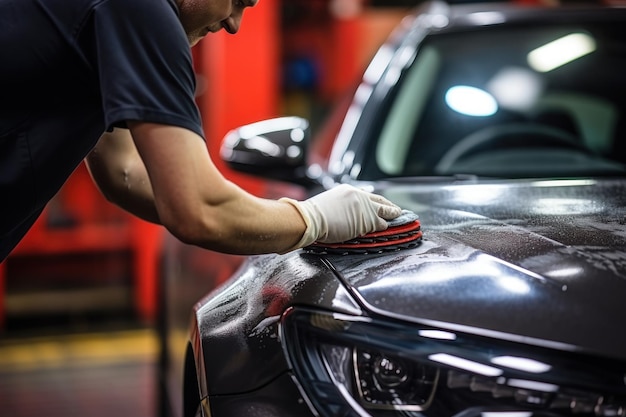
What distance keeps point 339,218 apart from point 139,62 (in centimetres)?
40

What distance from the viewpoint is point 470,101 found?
2545 mm

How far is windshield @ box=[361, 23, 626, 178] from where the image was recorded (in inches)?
94.9

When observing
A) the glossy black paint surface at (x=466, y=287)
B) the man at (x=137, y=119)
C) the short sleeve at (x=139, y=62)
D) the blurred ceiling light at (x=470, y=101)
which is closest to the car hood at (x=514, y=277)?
Result: the glossy black paint surface at (x=466, y=287)

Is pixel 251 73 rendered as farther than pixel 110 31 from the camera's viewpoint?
Yes

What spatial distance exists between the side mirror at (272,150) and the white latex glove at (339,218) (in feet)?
2.25

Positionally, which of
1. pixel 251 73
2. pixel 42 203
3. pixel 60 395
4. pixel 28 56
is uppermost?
pixel 28 56

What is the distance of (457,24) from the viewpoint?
272 cm

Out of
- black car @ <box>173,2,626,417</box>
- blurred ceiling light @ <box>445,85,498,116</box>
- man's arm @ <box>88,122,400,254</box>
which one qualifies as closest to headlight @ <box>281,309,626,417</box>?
black car @ <box>173,2,626,417</box>

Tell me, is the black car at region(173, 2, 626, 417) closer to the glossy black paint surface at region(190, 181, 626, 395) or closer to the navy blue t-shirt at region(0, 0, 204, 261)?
the glossy black paint surface at region(190, 181, 626, 395)

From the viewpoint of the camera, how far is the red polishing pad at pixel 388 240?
1.66m

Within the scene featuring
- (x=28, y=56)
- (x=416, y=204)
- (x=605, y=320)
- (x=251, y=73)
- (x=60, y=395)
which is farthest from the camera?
(x=251, y=73)

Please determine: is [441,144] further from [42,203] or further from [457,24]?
[42,203]

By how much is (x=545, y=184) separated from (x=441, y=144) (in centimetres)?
36

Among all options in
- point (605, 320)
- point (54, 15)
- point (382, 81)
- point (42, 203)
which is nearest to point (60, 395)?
point (382, 81)
